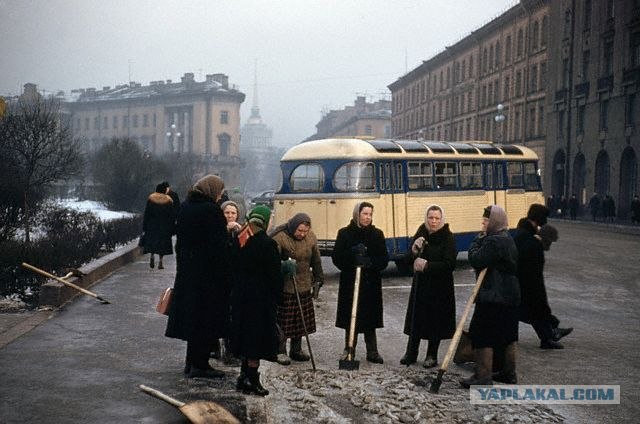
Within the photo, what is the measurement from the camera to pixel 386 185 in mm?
16750

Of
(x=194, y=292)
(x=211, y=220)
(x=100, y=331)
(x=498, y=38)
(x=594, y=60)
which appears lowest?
(x=100, y=331)

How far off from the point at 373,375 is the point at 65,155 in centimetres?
1891

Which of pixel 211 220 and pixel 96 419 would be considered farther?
pixel 211 220

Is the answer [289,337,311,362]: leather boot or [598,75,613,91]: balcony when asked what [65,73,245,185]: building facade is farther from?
[289,337,311,362]: leather boot

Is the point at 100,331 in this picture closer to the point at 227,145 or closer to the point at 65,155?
the point at 65,155

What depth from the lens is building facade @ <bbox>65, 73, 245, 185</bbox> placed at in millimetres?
106188

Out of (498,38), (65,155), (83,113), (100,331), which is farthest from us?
(83,113)

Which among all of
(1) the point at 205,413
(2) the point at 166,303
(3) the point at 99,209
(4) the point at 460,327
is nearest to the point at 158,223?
(2) the point at 166,303

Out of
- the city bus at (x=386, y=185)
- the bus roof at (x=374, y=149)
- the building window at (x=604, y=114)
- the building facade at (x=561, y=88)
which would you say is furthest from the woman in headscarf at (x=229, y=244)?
the building window at (x=604, y=114)

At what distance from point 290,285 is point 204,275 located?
112 centimetres

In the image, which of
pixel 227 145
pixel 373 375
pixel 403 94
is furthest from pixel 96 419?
pixel 227 145

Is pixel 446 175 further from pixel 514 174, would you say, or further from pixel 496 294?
pixel 496 294

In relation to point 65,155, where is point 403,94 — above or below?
Result: above

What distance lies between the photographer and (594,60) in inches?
1854
